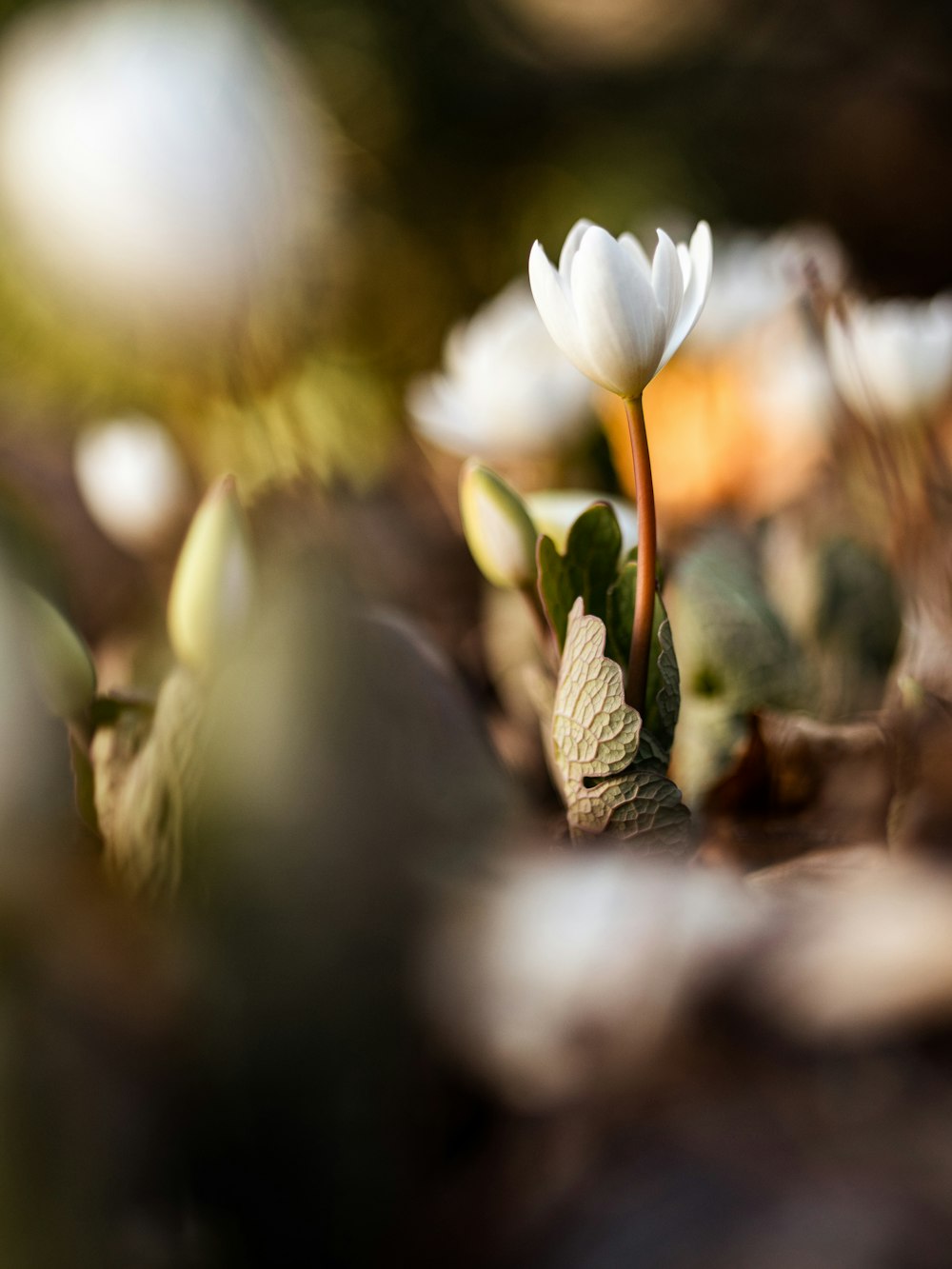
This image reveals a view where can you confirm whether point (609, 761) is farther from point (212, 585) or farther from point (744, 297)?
point (744, 297)

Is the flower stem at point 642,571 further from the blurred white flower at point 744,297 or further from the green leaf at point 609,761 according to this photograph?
the blurred white flower at point 744,297

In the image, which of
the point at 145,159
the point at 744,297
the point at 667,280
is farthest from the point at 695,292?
the point at 145,159

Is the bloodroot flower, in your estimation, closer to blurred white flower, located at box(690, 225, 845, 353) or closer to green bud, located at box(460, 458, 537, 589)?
green bud, located at box(460, 458, 537, 589)

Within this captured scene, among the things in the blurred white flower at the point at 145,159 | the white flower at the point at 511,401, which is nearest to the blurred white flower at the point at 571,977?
the white flower at the point at 511,401

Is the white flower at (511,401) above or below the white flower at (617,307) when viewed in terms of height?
above

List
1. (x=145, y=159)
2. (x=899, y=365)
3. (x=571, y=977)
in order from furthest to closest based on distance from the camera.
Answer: (x=145, y=159)
(x=899, y=365)
(x=571, y=977)

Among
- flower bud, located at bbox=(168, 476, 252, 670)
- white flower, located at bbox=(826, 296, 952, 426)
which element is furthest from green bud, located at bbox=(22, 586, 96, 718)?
white flower, located at bbox=(826, 296, 952, 426)
